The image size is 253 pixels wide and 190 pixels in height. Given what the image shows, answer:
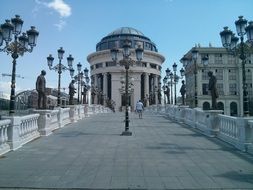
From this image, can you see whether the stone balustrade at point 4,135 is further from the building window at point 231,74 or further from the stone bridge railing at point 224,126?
the building window at point 231,74

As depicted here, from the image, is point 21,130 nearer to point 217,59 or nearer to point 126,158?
point 126,158

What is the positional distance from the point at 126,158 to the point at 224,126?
590 centimetres

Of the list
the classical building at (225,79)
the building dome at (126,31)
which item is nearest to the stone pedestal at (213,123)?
the classical building at (225,79)

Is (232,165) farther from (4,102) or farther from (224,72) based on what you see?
(224,72)

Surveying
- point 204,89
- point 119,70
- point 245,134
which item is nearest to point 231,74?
point 204,89

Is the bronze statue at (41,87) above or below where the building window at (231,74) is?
below

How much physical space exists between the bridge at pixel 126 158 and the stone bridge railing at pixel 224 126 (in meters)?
0.04

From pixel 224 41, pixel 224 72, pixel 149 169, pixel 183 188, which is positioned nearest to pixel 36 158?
pixel 149 169

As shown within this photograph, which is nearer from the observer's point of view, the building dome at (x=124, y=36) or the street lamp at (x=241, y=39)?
the street lamp at (x=241, y=39)

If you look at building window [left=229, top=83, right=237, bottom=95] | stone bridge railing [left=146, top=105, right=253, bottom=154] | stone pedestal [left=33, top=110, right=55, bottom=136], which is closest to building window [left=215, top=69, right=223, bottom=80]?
building window [left=229, top=83, right=237, bottom=95]

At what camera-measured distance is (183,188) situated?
19.9ft

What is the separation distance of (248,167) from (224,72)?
75726 millimetres

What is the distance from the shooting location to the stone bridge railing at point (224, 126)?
396 inches

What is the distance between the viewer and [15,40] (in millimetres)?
11953
